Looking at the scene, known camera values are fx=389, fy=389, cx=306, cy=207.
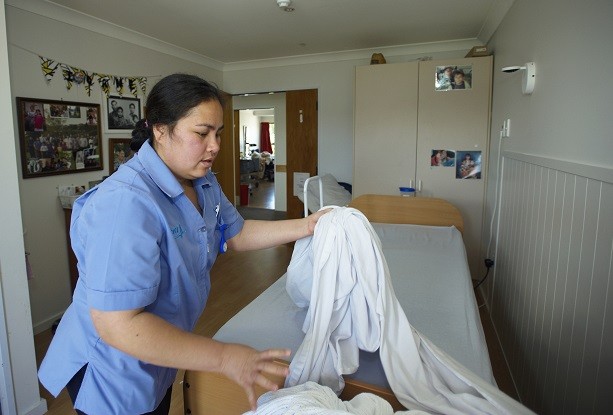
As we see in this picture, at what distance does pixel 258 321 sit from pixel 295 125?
3406 millimetres

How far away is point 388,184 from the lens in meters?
3.62

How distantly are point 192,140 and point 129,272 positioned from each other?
13.9 inches

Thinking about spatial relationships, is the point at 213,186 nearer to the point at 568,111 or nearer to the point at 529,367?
the point at 568,111

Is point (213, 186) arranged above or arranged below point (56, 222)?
above

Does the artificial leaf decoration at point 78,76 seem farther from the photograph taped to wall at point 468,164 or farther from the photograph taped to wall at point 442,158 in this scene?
the photograph taped to wall at point 468,164

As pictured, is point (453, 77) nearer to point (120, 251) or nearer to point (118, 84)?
point (118, 84)

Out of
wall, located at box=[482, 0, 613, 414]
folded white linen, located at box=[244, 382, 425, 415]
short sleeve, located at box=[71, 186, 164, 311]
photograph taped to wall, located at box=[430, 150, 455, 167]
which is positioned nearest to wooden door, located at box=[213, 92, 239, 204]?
photograph taped to wall, located at box=[430, 150, 455, 167]

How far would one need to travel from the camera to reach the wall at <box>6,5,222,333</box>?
8.41 ft

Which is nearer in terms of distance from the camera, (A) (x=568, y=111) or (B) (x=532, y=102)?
(A) (x=568, y=111)

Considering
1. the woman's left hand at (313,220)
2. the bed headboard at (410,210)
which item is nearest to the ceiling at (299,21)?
the bed headboard at (410,210)

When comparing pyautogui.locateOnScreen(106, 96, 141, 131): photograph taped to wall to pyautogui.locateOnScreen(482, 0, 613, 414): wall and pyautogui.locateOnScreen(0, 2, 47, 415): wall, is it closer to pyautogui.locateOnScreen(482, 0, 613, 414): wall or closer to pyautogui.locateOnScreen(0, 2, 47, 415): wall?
pyautogui.locateOnScreen(0, 2, 47, 415): wall

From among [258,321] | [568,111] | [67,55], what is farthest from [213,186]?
[67,55]

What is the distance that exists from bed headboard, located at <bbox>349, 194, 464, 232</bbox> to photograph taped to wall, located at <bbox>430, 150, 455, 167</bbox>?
742 millimetres

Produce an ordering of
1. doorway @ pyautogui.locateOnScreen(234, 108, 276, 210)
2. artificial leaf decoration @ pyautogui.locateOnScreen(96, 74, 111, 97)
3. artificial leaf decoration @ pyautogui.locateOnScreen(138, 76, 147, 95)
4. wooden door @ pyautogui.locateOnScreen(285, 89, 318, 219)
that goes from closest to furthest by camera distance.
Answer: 1. artificial leaf decoration @ pyautogui.locateOnScreen(96, 74, 111, 97)
2. artificial leaf decoration @ pyautogui.locateOnScreen(138, 76, 147, 95)
3. wooden door @ pyautogui.locateOnScreen(285, 89, 318, 219)
4. doorway @ pyautogui.locateOnScreen(234, 108, 276, 210)
